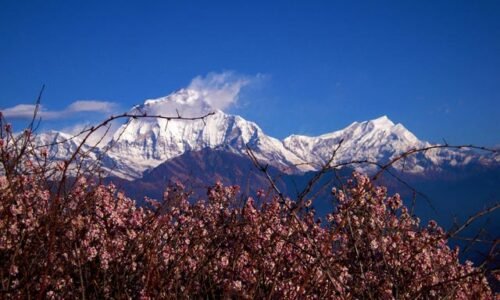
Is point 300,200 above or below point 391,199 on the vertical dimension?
below

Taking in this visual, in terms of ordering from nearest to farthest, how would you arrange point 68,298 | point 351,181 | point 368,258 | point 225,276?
point 68,298, point 368,258, point 225,276, point 351,181

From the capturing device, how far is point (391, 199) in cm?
1168

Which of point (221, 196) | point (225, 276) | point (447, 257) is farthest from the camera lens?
point (221, 196)

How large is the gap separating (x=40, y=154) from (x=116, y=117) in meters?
3.64

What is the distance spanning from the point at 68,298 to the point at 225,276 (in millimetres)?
2202

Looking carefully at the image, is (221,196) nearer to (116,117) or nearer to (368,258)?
(368,258)

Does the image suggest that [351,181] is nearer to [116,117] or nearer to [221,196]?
[221,196]

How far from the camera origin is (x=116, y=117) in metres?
3.74

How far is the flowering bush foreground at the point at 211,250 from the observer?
3.67 meters

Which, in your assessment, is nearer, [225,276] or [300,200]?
[300,200]

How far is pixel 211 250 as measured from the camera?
190 inches

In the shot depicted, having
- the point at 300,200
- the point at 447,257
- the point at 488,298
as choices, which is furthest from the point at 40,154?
the point at 447,257

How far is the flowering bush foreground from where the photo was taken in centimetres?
367

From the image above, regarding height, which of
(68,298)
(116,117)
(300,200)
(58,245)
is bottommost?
(68,298)
